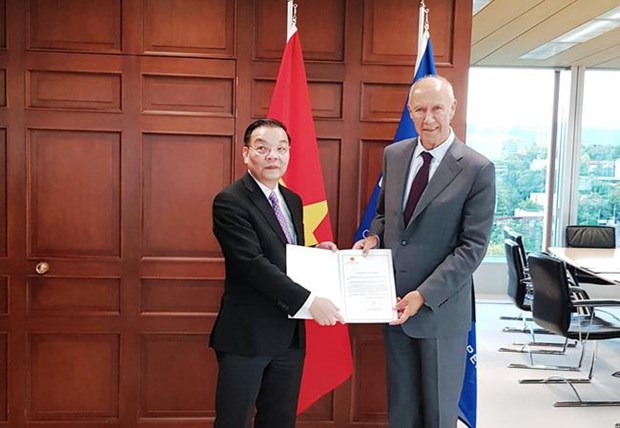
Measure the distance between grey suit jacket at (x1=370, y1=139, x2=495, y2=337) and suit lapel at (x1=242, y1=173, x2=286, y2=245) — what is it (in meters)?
0.46

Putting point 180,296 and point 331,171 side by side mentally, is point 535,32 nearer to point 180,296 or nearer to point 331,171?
point 331,171

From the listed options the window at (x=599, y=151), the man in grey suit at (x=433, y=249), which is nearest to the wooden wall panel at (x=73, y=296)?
the man in grey suit at (x=433, y=249)

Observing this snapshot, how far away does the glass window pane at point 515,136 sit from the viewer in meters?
7.49

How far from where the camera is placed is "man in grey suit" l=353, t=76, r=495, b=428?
2182 millimetres

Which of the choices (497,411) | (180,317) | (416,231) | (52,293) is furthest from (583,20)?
(52,293)

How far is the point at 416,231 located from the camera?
2.23m

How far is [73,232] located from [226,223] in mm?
1203

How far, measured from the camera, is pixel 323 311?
2090 mm

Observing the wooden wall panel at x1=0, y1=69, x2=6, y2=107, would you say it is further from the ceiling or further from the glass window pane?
the glass window pane

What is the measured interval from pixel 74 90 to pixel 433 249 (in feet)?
6.08

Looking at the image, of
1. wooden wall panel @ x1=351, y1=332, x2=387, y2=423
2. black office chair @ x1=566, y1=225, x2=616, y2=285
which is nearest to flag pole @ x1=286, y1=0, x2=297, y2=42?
wooden wall panel @ x1=351, y1=332, x2=387, y2=423

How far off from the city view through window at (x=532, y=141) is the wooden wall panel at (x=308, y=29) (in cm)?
493

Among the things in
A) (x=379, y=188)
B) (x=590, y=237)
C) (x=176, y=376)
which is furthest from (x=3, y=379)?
(x=590, y=237)

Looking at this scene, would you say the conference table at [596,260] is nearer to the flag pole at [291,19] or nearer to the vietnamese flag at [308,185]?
the vietnamese flag at [308,185]
